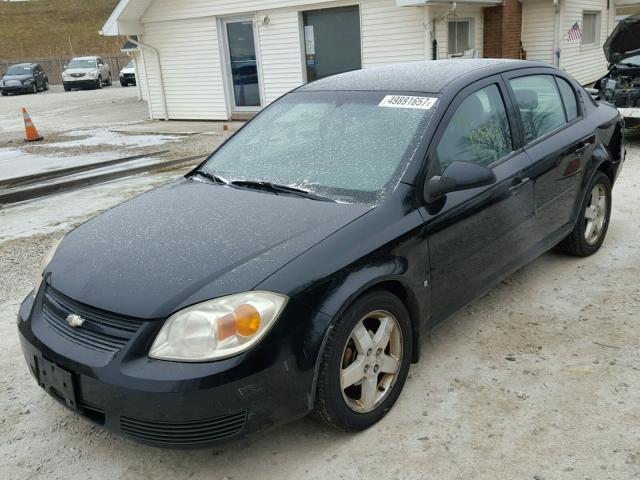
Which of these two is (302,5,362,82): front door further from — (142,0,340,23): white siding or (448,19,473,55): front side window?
(448,19,473,55): front side window

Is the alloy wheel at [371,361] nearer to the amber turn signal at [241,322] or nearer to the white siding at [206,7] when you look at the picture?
the amber turn signal at [241,322]

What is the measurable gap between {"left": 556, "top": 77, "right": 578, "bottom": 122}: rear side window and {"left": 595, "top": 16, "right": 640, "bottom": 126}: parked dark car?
479cm

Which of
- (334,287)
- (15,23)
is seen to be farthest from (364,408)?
(15,23)

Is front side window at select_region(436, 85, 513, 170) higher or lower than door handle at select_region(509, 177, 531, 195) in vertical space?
higher

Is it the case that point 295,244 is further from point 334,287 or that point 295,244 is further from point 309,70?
point 309,70

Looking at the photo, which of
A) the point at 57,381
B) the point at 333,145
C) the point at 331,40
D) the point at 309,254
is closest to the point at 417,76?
the point at 333,145

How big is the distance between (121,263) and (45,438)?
38.8 inches

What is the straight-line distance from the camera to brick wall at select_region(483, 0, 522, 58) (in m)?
14.2

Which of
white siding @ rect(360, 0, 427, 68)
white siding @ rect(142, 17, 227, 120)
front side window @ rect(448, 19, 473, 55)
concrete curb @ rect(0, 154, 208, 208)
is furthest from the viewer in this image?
white siding @ rect(142, 17, 227, 120)

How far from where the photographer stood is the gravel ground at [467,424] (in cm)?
270

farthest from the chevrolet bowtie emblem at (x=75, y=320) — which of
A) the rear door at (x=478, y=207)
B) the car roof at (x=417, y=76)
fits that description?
the car roof at (x=417, y=76)

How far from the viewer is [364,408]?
2.90 metres

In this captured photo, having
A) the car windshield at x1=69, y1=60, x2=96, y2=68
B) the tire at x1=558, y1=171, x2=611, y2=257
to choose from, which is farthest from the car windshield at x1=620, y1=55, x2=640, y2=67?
the car windshield at x1=69, y1=60, x2=96, y2=68

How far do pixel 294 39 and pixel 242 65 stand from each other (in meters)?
1.83
